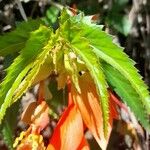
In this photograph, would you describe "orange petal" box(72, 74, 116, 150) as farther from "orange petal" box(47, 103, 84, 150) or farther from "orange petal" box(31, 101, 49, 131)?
"orange petal" box(31, 101, 49, 131)

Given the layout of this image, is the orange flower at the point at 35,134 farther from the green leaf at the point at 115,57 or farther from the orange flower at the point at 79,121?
the green leaf at the point at 115,57

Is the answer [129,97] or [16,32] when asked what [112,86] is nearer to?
[129,97]

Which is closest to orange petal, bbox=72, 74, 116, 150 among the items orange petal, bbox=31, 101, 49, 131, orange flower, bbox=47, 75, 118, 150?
orange flower, bbox=47, 75, 118, 150

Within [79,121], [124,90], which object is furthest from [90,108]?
[124,90]

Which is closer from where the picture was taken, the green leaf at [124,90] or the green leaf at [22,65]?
the green leaf at [22,65]

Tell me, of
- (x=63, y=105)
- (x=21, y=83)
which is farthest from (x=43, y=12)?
(x=21, y=83)

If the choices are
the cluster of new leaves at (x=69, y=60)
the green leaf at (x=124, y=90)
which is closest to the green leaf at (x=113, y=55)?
the cluster of new leaves at (x=69, y=60)
